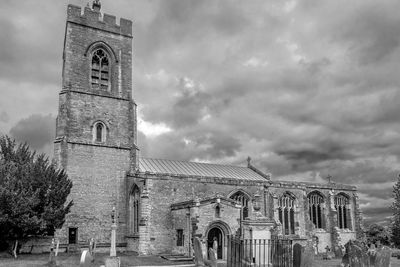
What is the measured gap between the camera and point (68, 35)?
34.3m

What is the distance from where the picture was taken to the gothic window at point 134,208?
32125mm

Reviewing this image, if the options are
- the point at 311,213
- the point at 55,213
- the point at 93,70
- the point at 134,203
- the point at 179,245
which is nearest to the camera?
the point at 55,213

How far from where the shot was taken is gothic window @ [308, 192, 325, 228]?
41.9 m

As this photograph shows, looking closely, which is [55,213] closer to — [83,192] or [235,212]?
[83,192]

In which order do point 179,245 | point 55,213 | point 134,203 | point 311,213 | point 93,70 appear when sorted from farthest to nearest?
point 311,213 < point 93,70 < point 134,203 < point 179,245 < point 55,213

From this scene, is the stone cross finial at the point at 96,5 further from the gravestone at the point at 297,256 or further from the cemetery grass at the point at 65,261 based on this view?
the gravestone at the point at 297,256

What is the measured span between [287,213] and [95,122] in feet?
65.1

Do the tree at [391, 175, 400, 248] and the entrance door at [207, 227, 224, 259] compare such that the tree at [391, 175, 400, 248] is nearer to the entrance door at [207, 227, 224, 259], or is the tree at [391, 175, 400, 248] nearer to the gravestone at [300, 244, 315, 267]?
the entrance door at [207, 227, 224, 259]

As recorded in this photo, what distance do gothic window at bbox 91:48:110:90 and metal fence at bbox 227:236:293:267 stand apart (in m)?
23.1

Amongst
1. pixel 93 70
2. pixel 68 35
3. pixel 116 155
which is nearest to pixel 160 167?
pixel 116 155

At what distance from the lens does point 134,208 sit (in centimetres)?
3269

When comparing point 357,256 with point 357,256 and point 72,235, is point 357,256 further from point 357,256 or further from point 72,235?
point 72,235

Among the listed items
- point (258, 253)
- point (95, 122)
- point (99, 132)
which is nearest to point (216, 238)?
point (99, 132)

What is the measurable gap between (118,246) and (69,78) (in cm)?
1393
